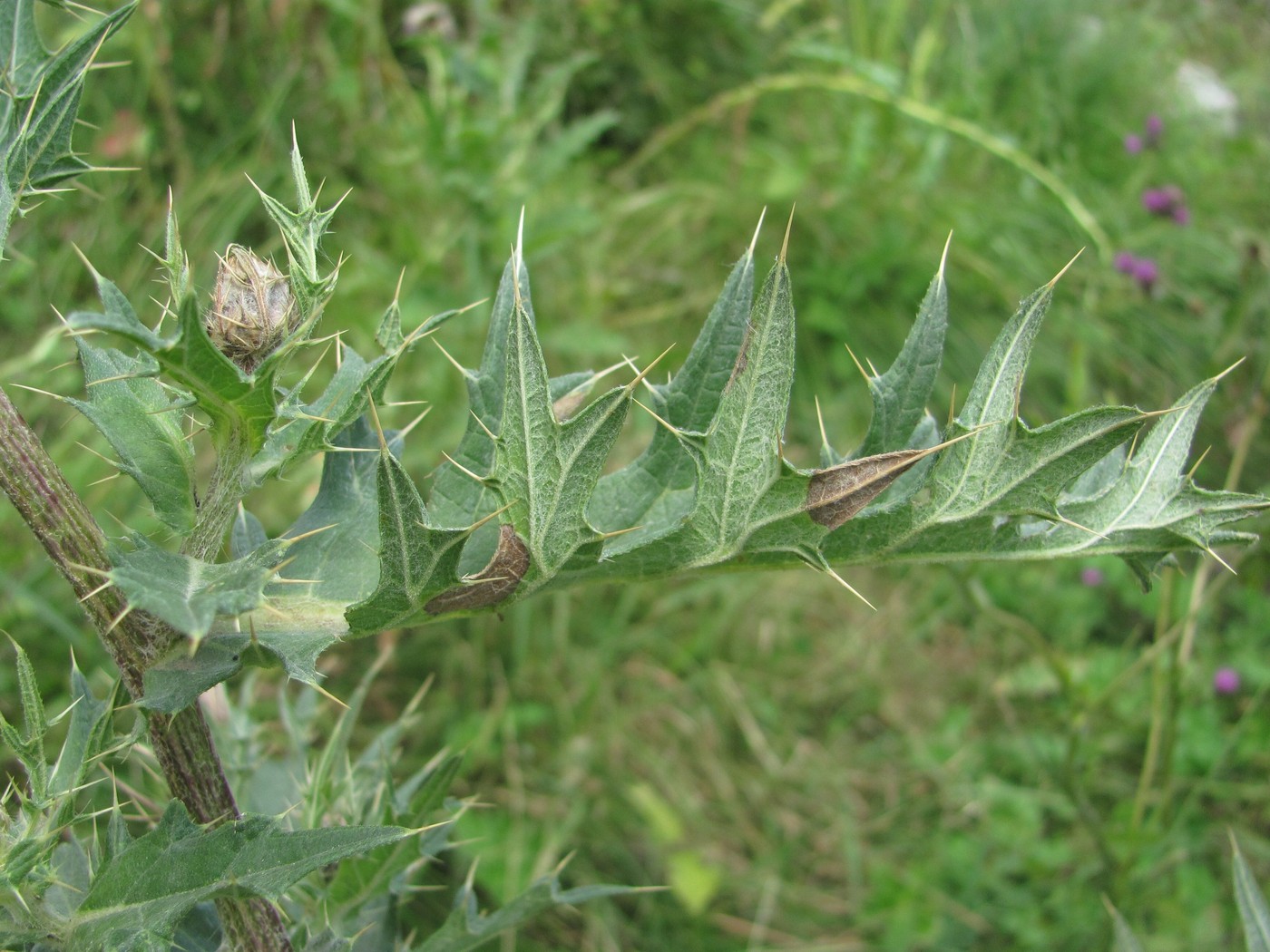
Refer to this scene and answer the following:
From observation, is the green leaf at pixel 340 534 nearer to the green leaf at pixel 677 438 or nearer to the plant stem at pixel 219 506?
the plant stem at pixel 219 506

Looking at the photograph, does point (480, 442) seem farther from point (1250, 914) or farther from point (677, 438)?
point (1250, 914)

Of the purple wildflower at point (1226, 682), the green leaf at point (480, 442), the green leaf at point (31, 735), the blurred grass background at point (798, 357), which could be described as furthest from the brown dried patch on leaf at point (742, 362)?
the purple wildflower at point (1226, 682)

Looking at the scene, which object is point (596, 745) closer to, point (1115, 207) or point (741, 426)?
point (741, 426)

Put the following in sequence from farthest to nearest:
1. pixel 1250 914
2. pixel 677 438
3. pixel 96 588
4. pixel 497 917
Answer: pixel 1250 914
pixel 497 917
pixel 677 438
pixel 96 588

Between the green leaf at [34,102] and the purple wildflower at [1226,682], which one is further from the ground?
the green leaf at [34,102]

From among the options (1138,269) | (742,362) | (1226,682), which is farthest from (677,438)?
(1138,269)

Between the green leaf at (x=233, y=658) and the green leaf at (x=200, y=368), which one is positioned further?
the green leaf at (x=233, y=658)

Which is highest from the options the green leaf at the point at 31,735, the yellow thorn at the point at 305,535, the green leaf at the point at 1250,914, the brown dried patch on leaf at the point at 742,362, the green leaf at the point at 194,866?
the brown dried patch on leaf at the point at 742,362

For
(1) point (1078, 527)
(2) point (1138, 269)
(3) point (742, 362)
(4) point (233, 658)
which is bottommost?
(2) point (1138, 269)
